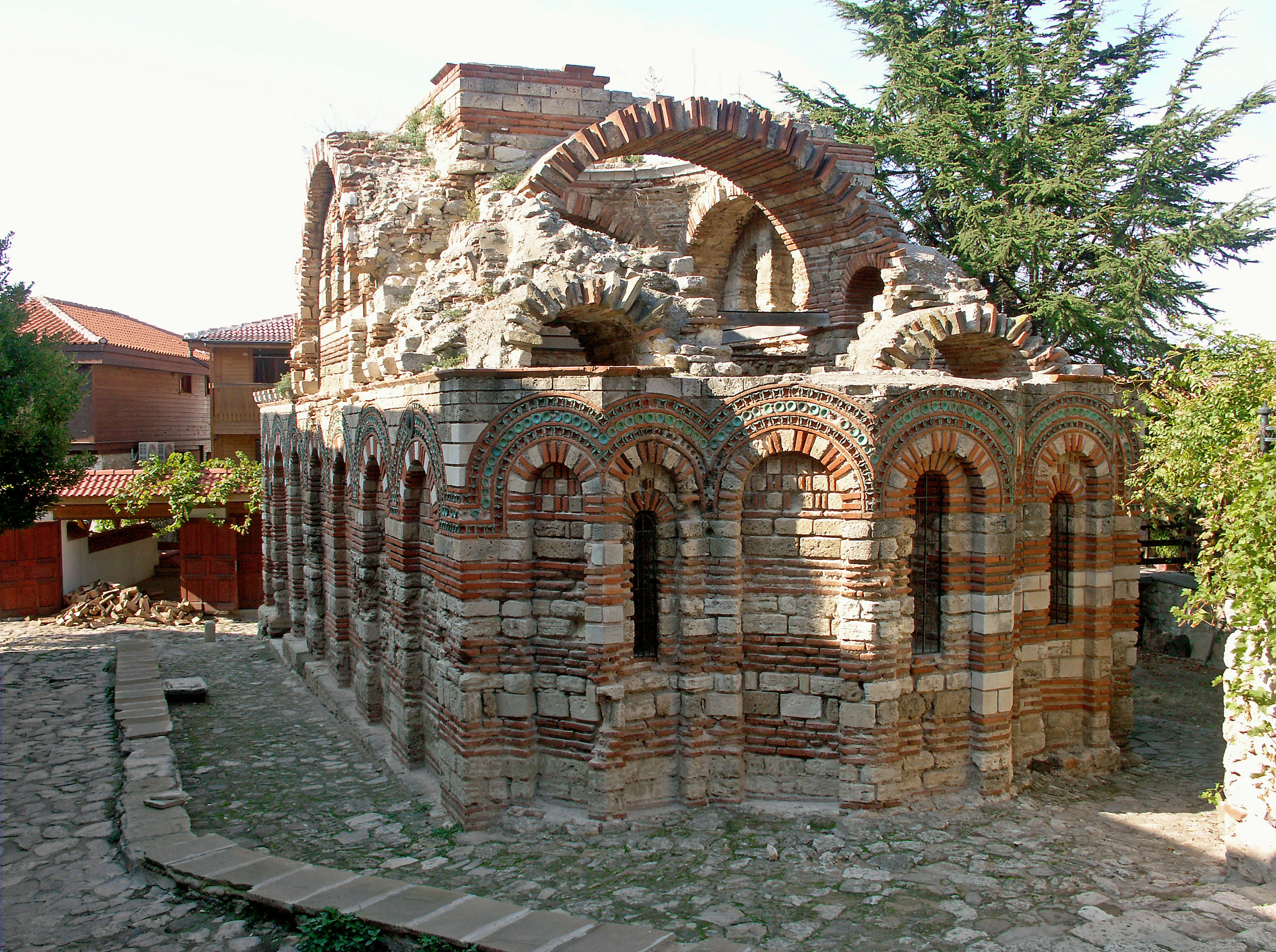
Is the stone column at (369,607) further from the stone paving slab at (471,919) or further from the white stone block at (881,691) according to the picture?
the white stone block at (881,691)

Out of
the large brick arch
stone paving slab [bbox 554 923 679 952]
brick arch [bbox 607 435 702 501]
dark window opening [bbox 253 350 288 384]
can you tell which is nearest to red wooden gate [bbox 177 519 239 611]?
dark window opening [bbox 253 350 288 384]

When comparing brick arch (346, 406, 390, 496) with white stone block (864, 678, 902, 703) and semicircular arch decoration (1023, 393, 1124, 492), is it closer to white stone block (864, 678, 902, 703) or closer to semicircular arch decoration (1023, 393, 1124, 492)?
white stone block (864, 678, 902, 703)

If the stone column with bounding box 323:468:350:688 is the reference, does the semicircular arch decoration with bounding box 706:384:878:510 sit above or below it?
above

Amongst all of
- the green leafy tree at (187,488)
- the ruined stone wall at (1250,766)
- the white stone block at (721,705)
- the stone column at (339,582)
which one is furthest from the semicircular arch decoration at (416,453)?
the green leafy tree at (187,488)

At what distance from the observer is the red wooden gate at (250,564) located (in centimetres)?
1931

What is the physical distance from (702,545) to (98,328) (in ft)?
83.3

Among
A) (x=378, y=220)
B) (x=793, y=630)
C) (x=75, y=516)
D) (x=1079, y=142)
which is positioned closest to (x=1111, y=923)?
(x=793, y=630)

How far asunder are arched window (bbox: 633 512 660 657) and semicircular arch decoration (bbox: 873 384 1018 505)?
1.95 meters

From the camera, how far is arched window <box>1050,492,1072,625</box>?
9.32m

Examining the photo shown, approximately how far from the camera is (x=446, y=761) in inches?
325

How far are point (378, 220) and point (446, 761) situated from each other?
684 centimetres

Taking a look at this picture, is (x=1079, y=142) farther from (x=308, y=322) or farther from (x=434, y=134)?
(x=308, y=322)

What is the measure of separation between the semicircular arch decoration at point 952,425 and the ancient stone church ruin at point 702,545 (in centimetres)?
2

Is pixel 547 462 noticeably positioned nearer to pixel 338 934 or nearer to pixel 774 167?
pixel 338 934
